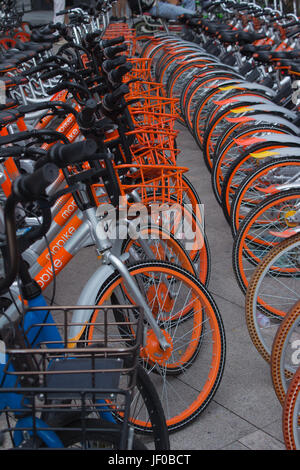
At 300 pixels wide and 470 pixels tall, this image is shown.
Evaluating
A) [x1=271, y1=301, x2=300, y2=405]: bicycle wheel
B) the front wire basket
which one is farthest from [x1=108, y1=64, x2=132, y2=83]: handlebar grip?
the front wire basket

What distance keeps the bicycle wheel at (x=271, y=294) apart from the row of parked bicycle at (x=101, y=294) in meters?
0.25

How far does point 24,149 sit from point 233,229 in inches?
83.7

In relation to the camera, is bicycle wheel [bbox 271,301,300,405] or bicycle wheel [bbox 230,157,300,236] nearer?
bicycle wheel [bbox 271,301,300,405]

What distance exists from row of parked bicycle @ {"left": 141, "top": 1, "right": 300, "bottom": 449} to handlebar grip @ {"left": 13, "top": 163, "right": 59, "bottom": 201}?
4.20 feet

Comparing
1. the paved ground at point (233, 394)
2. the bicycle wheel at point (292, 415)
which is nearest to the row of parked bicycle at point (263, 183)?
the bicycle wheel at point (292, 415)

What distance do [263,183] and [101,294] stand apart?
6.60 ft

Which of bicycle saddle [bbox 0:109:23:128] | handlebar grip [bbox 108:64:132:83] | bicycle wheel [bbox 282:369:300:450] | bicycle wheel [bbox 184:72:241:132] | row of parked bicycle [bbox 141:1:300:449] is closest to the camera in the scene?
bicycle wheel [bbox 282:369:300:450]

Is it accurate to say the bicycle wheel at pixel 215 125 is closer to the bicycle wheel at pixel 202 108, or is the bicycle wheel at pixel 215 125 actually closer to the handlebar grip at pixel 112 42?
the bicycle wheel at pixel 202 108

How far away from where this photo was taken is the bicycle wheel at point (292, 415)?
2.28 m

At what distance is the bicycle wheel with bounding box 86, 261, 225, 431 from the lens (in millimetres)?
2861

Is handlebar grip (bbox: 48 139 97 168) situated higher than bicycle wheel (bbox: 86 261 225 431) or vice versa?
handlebar grip (bbox: 48 139 97 168)

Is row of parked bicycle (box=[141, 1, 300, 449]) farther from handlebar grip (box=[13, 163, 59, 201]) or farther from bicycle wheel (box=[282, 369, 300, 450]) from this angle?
handlebar grip (box=[13, 163, 59, 201])

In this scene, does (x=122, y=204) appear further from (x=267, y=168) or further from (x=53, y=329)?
(x=267, y=168)

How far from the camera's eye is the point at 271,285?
13.7 feet
